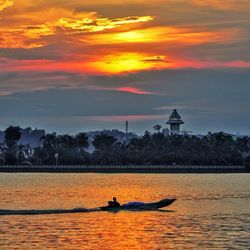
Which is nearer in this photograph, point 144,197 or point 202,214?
point 202,214

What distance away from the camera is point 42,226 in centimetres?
8725

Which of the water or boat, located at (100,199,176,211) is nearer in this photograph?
the water

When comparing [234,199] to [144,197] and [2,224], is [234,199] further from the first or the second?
[2,224]

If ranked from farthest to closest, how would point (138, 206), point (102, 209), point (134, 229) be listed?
point (138, 206) < point (102, 209) < point (134, 229)

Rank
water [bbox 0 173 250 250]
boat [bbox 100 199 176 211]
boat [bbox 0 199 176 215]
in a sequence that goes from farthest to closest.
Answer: boat [bbox 100 199 176 211]
boat [bbox 0 199 176 215]
water [bbox 0 173 250 250]

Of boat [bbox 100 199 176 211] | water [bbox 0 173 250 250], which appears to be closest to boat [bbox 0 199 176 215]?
boat [bbox 100 199 176 211]

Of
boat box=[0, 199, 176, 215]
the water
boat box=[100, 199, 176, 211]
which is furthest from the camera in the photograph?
boat box=[100, 199, 176, 211]

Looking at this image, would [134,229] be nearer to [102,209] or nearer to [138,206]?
[102,209]

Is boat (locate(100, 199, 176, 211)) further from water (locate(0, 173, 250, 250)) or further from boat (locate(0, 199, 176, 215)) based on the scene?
water (locate(0, 173, 250, 250))

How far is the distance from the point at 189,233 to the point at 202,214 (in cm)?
2432

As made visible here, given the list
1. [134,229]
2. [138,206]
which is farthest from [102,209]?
[134,229]

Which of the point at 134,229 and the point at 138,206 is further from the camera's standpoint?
the point at 138,206

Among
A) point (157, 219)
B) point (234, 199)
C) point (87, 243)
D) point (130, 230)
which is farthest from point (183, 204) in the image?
point (87, 243)

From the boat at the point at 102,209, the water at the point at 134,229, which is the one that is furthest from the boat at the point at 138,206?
the water at the point at 134,229
